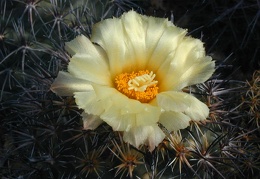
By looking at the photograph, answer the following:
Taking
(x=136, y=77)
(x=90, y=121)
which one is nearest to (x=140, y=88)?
(x=136, y=77)

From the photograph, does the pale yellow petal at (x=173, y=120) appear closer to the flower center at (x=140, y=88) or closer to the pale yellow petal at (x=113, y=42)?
the flower center at (x=140, y=88)

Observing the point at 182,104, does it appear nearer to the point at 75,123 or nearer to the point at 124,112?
the point at 124,112

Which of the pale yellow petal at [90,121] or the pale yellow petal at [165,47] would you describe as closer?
the pale yellow petal at [90,121]

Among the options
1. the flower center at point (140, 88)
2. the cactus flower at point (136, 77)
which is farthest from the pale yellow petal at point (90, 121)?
the flower center at point (140, 88)

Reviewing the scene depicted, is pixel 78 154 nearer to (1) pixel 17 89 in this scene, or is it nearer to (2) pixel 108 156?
(2) pixel 108 156

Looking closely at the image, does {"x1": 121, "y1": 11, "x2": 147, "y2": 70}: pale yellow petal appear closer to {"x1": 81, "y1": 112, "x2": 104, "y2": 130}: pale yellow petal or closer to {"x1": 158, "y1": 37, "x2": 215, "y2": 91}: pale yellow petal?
{"x1": 158, "y1": 37, "x2": 215, "y2": 91}: pale yellow petal

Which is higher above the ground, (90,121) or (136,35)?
(136,35)

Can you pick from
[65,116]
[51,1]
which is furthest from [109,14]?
[65,116]
